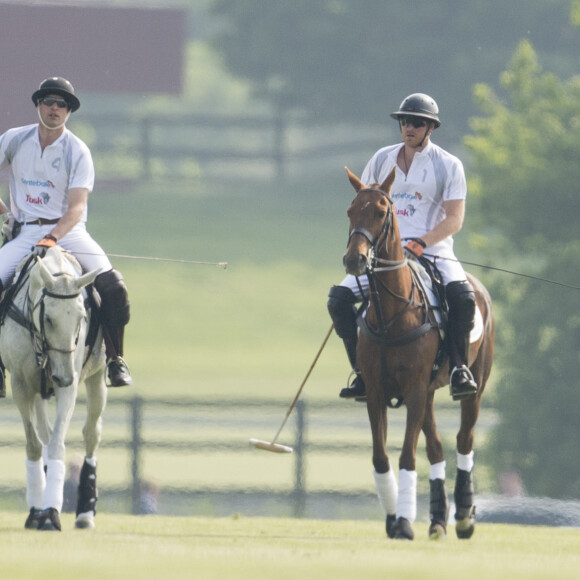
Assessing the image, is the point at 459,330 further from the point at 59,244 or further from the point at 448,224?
the point at 59,244

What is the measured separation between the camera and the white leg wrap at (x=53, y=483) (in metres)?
11.7

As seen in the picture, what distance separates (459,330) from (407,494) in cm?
128

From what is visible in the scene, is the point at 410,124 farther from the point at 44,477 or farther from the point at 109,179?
the point at 109,179

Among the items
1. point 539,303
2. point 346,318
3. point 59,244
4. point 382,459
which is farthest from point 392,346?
point 539,303

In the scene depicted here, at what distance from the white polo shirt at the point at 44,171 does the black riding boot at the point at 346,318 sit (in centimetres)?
184

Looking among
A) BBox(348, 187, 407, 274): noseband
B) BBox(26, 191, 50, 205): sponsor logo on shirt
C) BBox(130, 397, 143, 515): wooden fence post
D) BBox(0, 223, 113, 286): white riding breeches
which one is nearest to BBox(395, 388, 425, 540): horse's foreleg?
BBox(348, 187, 407, 274): noseband

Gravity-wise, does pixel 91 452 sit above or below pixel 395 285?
below

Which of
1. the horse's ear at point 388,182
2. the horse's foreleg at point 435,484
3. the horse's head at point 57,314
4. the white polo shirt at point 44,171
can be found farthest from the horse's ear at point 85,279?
the horse's foreleg at point 435,484

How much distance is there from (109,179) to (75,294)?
4589 centimetres

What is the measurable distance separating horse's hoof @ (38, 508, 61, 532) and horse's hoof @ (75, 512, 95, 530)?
2.17ft

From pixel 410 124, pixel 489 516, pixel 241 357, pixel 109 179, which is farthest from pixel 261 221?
pixel 410 124

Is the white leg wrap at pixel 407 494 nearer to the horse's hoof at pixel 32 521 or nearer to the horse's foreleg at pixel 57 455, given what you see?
the horse's foreleg at pixel 57 455

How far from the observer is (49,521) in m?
11.7

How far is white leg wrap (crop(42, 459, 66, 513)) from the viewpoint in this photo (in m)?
11.7
